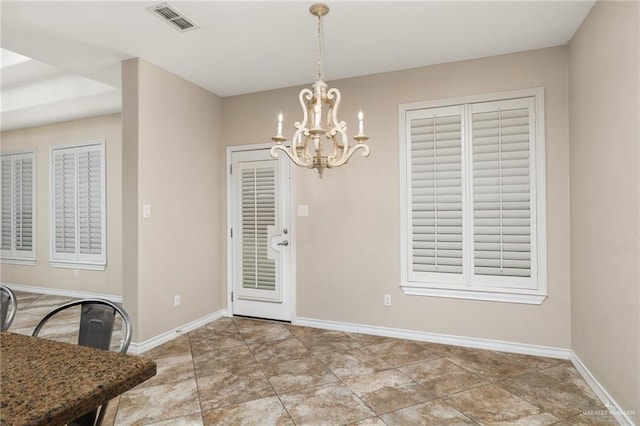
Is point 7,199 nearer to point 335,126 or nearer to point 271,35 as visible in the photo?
point 271,35

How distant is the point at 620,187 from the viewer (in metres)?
2.14

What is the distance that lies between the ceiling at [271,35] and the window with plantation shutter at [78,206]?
162 centimetres

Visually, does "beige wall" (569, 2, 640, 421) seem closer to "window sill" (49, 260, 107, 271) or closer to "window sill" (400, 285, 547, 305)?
"window sill" (400, 285, 547, 305)

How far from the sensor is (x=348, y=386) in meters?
2.66

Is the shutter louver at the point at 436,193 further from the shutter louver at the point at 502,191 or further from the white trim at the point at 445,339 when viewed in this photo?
the white trim at the point at 445,339

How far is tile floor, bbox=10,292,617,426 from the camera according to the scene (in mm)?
2258

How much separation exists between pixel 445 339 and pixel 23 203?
672cm

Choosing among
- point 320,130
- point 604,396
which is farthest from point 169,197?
point 604,396

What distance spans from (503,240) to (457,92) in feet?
4.84

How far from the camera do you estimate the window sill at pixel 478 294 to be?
322cm

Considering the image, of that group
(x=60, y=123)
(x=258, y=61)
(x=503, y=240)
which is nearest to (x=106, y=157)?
(x=60, y=123)

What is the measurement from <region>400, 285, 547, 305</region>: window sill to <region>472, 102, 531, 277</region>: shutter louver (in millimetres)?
184

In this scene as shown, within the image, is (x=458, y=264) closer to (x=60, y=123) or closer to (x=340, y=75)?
(x=340, y=75)

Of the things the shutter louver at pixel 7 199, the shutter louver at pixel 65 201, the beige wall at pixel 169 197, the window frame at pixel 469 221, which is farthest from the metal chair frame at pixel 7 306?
the shutter louver at pixel 7 199
